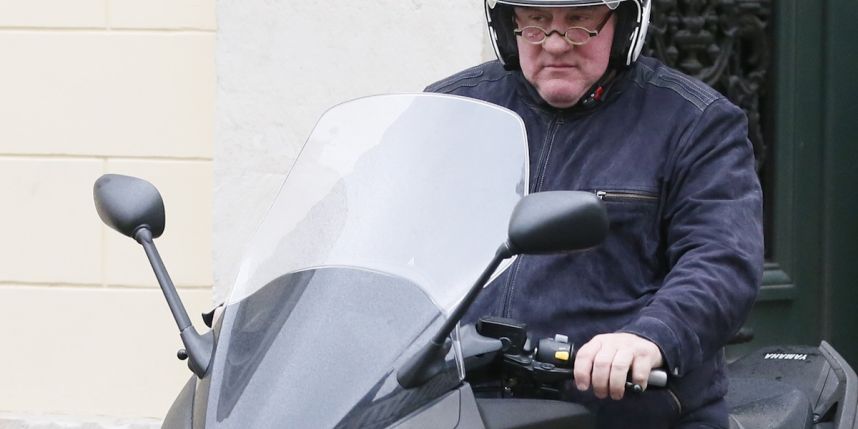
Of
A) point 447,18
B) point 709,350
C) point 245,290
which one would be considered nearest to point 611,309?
point 709,350

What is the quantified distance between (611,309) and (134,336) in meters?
2.80

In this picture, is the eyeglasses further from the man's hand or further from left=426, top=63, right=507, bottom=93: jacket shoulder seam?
the man's hand

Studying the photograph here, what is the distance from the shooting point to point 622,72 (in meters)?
2.91

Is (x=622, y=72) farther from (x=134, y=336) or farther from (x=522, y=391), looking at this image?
(x=134, y=336)

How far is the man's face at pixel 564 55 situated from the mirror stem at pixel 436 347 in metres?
0.83

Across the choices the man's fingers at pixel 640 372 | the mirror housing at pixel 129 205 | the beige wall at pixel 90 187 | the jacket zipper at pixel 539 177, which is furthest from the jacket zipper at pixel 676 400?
the beige wall at pixel 90 187

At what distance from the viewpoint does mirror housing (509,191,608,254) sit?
204cm

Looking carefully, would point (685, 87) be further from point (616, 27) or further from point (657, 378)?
point (657, 378)

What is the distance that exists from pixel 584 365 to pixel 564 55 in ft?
2.81

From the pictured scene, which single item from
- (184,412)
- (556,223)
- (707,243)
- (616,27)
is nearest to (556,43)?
(616,27)

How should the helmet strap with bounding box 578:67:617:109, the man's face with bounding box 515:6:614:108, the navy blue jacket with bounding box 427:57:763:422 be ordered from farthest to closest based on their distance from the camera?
the helmet strap with bounding box 578:67:617:109 → the man's face with bounding box 515:6:614:108 → the navy blue jacket with bounding box 427:57:763:422

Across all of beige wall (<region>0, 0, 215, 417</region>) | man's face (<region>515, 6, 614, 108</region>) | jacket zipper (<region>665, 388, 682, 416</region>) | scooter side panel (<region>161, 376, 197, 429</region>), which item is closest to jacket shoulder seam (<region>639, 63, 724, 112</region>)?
man's face (<region>515, 6, 614, 108</region>)

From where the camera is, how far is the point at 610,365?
2154 millimetres

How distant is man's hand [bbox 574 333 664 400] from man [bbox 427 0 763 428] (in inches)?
5.0
